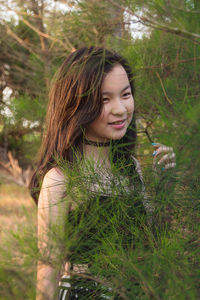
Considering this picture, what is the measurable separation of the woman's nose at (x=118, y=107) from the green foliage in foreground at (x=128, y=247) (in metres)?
0.15

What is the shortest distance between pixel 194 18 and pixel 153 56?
0.89ft

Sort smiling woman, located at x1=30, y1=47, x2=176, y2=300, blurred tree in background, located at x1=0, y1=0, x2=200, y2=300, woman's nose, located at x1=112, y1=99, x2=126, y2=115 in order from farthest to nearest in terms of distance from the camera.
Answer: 1. woman's nose, located at x1=112, y1=99, x2=126, y2=115
2. smiling woman, located at x1=30, y1=47, x2=176, y2=300
3. blurred tree in background, located at x1=0, y1=0, x2=200, y2=300

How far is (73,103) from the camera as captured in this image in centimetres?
68

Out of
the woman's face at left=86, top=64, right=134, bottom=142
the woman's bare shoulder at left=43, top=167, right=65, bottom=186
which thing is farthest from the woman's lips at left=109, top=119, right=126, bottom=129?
the woman's bare shoulder at left=43, top=167, right=65, bottom=186

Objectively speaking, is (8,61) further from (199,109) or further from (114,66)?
(199,109)

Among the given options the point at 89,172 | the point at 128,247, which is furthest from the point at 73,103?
the point at 128,247

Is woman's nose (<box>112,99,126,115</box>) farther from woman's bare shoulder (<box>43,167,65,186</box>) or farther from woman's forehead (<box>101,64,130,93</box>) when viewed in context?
woman's bare shoulder (<box>43,167,65,186</box>)

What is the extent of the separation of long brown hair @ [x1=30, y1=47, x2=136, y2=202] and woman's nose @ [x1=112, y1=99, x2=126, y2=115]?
0.03 m

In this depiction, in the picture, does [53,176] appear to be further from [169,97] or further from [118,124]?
[169,97]

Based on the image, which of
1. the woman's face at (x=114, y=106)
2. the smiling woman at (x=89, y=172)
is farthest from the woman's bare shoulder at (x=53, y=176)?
the woman's face at (x=114, y=106)

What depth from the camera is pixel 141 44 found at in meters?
0.72

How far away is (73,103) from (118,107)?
11 centimetres

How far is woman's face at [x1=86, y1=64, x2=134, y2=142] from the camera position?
2.02ft

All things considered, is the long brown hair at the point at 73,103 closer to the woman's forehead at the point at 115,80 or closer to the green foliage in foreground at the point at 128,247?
the woman's forehead at the point at 115,80
